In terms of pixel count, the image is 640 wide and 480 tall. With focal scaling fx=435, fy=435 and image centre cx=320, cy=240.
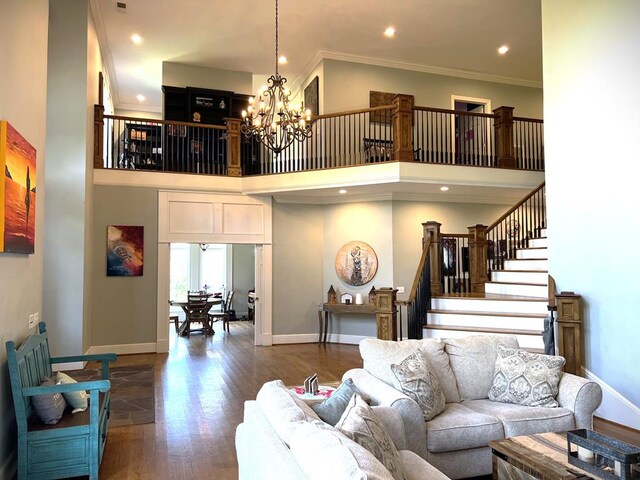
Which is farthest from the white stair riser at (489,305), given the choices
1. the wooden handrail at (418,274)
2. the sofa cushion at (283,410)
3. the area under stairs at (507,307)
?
the sofa cushion at (283,410)

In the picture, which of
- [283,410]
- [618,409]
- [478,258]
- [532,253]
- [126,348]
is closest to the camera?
[283,410]

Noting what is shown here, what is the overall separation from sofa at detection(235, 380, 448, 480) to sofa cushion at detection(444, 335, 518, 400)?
3.85ft

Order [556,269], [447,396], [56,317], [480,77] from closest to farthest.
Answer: [447,396]
[556,269]
[56,317]
[480,77]

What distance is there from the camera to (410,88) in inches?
380

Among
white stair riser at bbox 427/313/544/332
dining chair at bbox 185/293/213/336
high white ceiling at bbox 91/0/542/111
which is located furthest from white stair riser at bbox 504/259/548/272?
dining chair at bbox 185/293/213/336

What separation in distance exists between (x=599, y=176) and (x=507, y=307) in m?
2.25

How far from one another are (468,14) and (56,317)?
836cm

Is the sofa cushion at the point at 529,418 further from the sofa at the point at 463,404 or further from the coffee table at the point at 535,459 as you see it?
the coffee table at the point at 535,459

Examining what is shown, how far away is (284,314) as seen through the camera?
28.8 feet

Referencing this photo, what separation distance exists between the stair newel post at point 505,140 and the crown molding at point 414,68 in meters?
2.40

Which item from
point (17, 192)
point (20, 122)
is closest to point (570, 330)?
point (17, 192)

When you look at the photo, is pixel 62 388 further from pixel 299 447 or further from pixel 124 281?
pixel 124 281

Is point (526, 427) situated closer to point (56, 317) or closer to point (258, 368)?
point (258, 368)

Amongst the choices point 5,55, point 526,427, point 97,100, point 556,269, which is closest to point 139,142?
point 97,100
